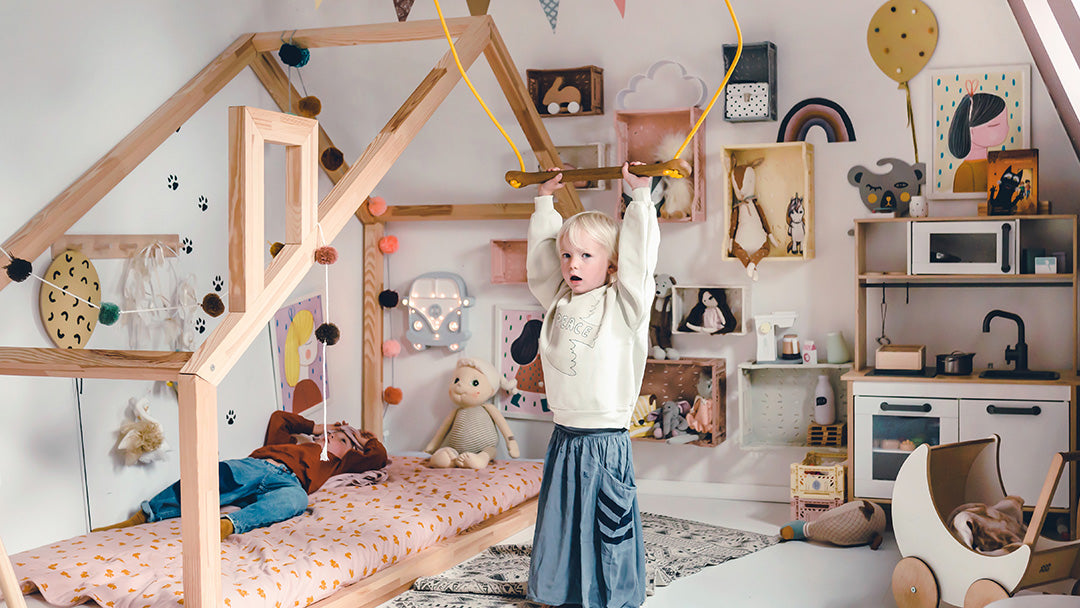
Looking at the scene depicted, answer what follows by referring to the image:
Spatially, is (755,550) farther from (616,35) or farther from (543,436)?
(616,35)

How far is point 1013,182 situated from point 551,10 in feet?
7.12

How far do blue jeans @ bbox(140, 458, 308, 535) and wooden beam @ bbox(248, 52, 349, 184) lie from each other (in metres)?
1.54

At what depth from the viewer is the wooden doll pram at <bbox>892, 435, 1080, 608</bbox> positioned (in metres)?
2.59

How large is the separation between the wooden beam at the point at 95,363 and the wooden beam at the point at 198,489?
8 cm

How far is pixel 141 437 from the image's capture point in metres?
3.43

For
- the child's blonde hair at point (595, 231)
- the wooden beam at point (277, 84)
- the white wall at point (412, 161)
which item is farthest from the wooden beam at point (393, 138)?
the wooden beam at point (277, 84)

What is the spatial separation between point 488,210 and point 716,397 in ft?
4.53

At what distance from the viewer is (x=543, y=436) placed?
4.77 meters

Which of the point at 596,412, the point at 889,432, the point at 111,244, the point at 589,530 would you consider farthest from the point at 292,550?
the point at 889,432

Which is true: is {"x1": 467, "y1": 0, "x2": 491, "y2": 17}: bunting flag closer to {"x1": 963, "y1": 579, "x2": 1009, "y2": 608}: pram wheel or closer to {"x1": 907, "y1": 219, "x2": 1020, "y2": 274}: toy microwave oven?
{"x1": 907, "y1": 219, "x2": 1020, "y2": 274}: toy microwave oven

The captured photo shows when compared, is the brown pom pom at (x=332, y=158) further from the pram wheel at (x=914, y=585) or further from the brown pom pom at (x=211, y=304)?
the pram wheel at (x=914, y=585)

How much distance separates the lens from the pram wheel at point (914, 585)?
278 centimetres

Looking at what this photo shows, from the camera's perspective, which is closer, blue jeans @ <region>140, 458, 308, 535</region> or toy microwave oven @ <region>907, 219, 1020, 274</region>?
blue jeans @ <region>140, 458, 308, 535</region>

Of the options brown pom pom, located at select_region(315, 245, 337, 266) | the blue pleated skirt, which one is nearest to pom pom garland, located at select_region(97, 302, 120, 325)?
brown pom pom, located at select_region(315, 245, 337, 266)
